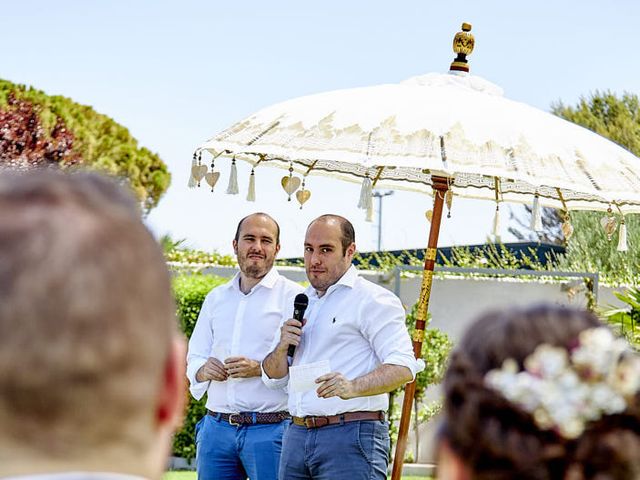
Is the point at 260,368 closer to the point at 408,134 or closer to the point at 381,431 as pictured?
the point at 381,431

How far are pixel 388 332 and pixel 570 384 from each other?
13.9ft

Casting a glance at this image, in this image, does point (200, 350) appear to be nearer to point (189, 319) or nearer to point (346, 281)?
point (346, 281)

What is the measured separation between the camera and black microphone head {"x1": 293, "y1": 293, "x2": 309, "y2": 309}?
6.02 m

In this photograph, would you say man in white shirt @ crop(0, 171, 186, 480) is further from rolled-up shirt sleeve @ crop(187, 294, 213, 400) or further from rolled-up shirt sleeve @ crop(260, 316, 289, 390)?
rolled-up shirt sleeve @ crop(187, 294, 213, 400)

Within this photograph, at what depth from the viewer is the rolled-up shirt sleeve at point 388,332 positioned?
577 centimetres

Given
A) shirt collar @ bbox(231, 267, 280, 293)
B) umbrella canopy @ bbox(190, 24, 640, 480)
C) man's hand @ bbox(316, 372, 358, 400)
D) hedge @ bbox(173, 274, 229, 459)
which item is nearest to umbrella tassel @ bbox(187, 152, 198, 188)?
umbrella canopy @ bbox(190, 24, 640, 480)

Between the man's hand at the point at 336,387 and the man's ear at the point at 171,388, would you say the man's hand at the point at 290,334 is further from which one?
the man's ear at the point at 171,388

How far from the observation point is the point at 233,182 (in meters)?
6.77

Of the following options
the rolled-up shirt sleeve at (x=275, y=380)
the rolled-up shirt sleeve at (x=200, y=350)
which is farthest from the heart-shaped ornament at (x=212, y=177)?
the rolled-up shirt sleeve at (x=275, y=380)

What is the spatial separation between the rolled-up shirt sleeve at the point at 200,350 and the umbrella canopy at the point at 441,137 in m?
1.06

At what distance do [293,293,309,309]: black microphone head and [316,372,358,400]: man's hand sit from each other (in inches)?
21.9

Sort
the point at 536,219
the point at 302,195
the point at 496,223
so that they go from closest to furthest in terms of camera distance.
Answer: the point at 536,219 → the point at 302,195 → the point at 496,223

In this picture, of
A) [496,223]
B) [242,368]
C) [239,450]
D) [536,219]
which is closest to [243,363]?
[242,368]

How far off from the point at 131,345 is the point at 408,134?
174 inches
